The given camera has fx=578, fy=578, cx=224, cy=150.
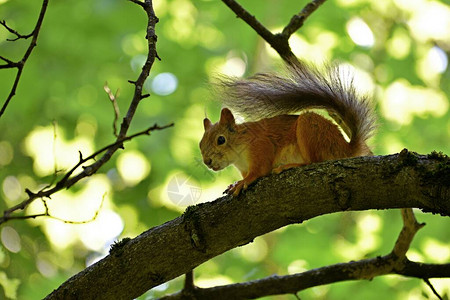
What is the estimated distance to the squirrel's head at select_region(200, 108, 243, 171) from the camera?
8.94 ft

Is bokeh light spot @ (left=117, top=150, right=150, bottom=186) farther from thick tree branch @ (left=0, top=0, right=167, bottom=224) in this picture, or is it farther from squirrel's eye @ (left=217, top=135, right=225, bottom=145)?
thick tree branch @ (left=0, top=0, right=167, bottom=224)

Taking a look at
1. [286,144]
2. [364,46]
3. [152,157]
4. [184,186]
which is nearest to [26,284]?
[152,157]

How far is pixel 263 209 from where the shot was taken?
191cm

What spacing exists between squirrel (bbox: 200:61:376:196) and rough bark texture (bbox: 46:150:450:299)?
1.11ft

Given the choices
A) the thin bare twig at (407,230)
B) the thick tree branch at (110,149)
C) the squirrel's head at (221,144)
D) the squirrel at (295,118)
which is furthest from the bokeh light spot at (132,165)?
the thick tree branch at (110,149)

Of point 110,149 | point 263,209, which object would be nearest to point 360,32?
point 263,209

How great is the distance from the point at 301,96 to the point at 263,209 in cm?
67

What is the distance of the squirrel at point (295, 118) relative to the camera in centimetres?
238

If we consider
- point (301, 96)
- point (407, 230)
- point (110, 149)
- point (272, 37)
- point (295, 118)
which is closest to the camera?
point (110, 149)

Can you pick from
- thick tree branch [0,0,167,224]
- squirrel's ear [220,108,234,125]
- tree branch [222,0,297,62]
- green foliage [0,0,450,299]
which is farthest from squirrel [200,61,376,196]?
green foliage [0,0,450,299]

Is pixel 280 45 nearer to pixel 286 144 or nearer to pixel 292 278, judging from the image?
pixel 286 144

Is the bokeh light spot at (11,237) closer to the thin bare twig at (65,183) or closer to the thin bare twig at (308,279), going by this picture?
the thin bare twig at (308,279)

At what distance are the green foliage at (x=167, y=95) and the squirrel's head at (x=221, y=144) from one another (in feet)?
4.49

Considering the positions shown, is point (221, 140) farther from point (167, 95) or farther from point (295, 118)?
point (167, 95)
